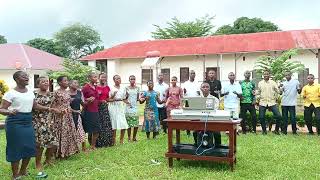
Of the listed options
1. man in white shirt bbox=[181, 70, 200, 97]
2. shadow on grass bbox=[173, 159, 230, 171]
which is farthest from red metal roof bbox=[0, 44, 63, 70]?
shadow on grass bbox=[173, 159, 230, 171]

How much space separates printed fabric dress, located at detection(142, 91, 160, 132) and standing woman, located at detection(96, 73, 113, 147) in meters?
1.20

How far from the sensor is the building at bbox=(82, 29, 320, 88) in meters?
23.9

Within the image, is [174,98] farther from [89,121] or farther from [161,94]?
[89,121]

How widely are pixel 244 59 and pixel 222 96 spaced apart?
50.9ft

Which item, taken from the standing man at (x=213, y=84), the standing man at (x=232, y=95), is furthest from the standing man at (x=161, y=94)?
the standing man at (x=232, y=95)

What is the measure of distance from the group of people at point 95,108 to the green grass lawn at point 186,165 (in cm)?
41

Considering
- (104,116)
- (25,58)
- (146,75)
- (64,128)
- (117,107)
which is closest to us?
(64,128)

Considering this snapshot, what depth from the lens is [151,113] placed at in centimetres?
983

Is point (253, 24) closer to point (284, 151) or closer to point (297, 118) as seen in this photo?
point (297, 118)

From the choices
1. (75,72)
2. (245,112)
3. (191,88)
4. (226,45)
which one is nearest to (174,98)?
(191,88)

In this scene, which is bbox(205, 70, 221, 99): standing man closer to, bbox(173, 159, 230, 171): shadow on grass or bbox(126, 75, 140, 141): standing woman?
bbox(126, 75, 140, 141): standing woman

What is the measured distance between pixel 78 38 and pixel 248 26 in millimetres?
23041

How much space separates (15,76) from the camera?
5738mm

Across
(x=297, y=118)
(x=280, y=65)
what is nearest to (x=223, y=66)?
(x=280, y=65)
